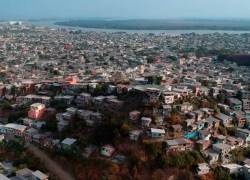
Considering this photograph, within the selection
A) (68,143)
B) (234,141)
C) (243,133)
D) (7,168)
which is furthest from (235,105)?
(7,168)

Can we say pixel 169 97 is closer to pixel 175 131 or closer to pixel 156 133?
pixel 175 131

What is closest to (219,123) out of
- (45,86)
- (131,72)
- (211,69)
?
(45,86)

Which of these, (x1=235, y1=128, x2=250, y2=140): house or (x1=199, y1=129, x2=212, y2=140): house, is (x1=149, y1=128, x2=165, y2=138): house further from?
(x1=235, y1=128, x2=250, y2=140): house

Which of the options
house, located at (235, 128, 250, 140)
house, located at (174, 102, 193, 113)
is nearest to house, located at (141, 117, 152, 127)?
house, located at (174, 102, 193, 113)

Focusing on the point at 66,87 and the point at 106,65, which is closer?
the point at 66,87

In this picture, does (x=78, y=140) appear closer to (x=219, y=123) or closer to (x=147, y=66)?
(x=219, y=123)

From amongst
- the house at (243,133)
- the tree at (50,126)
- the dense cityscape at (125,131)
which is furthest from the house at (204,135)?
the tree at (50,126)
